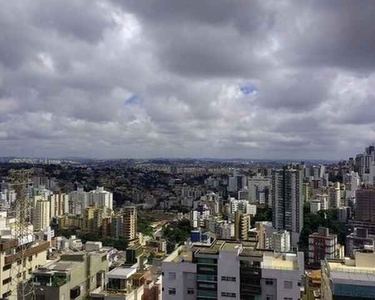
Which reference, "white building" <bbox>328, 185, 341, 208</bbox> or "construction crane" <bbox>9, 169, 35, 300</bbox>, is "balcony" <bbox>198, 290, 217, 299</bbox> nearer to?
"construction crane" <bbox>9, 169, 35, 300</bbox>

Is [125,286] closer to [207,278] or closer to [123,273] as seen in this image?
[123,273]

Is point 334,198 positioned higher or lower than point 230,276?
lower

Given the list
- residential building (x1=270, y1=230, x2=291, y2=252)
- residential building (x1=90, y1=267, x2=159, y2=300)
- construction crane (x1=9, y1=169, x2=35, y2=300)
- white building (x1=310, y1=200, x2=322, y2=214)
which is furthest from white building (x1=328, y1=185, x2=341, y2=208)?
construction crane (x1=9, y1=169, x2=35, y2=300)

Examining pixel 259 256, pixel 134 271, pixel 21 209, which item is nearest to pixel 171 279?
pixel 134 271

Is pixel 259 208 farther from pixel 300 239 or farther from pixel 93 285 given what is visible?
pixel 93 285

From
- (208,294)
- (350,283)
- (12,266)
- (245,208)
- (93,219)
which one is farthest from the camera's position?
(245,208)

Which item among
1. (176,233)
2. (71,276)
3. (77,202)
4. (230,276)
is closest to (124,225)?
(176,233)

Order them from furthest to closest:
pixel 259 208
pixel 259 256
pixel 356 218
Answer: pixel 259 208, pixel 356 218, pixel 259 256
